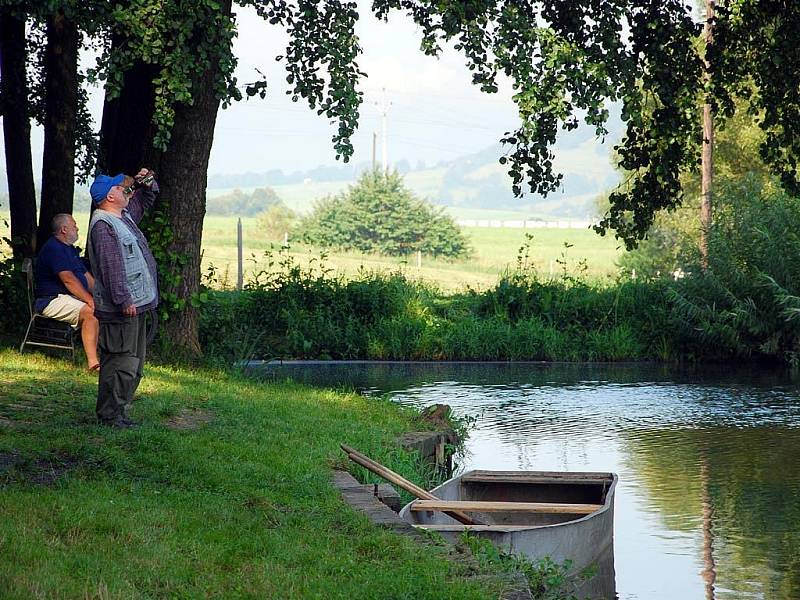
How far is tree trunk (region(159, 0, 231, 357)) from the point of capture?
15203mm

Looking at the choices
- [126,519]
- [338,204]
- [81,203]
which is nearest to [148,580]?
[126,519]

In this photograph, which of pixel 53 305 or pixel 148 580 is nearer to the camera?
pixel 148 580

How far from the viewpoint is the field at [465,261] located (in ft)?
166

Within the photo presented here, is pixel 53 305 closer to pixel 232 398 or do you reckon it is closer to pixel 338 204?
pixel 232 398

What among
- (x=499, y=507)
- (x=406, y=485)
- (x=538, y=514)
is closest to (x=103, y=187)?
(x=406, y=485)

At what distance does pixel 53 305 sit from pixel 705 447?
7088 mm

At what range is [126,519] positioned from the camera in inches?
282

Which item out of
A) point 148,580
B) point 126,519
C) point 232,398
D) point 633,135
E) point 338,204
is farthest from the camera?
point 338,204

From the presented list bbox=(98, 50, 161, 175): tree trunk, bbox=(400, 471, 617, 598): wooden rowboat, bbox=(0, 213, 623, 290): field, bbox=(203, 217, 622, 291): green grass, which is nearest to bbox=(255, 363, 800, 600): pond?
bbox=(400, 471, 617, 598): wooden rowboat

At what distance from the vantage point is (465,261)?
7875 cm

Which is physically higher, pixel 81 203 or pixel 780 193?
pixel 81 203

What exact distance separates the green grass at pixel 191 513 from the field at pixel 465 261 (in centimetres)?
1472

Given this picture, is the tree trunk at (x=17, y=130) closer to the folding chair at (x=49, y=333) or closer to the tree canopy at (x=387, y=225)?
the folding chair at (x=49, y=333)

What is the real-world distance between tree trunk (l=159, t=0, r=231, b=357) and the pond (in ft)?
11.8
